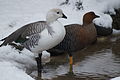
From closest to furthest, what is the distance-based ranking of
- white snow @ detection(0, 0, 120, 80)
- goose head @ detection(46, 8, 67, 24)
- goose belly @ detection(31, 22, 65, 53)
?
goose belly @ detection(31, 22, 65, 53), goose head @ detection(46, 8, 67, 24), white snow @ detection(0, 0, 120, 80)

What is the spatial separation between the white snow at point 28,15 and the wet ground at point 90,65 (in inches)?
17.8

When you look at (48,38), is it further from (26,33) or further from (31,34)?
(26,33)

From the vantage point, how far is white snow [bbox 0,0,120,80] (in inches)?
300

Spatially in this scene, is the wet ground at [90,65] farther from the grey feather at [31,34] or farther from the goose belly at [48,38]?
the grey feather at [31,34]

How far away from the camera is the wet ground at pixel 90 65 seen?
7.05 metres

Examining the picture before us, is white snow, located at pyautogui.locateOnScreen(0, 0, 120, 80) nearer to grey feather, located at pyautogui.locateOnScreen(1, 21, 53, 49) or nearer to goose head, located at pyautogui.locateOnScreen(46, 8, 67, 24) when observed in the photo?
grey feather, located at pyautogui.locateOnScreen(1, 21, 53, 49)

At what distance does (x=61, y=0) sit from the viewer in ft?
37.7

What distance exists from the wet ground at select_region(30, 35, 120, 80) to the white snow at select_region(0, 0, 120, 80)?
17.8 inches

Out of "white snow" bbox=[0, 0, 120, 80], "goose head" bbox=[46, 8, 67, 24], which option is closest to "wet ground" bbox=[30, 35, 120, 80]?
"white snow" bbox=[0, 0, 120, 80]

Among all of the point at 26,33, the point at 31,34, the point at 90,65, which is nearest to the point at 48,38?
the point at 31,34

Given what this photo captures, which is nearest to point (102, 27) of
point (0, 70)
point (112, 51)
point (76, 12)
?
point (76, 12)

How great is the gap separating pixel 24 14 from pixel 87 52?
2570 mm

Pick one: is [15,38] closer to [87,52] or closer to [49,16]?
[49,16]

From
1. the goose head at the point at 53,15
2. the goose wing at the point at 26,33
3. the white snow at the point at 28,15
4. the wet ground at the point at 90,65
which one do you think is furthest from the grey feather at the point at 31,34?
the wet ground at the point at 90,65
